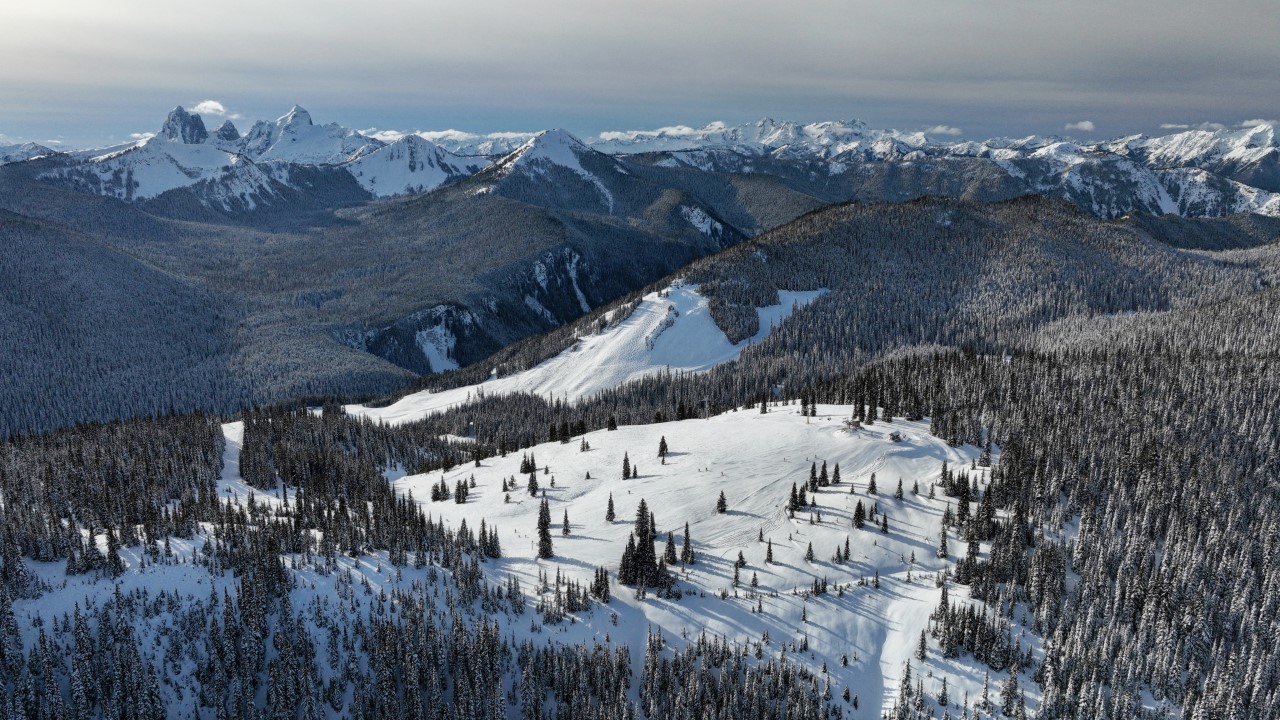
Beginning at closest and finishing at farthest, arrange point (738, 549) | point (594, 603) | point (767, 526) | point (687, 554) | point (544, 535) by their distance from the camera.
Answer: point (594, 603)
point (687, 554)
point (738, 549)
point (544, 535)
point (767, 526)

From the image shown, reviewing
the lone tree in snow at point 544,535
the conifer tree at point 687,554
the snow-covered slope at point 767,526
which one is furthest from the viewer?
the lone tree in snow at point 544,535

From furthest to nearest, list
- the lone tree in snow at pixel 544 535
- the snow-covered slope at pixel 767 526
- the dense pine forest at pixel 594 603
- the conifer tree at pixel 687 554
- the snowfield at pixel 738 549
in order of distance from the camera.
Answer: the lone tree in snow at pixel 544 535, the conifer tree at pixel 687 554, the snow-covered slope at pixel 767 526, the snowfield at pixel 738 549, the dense pine forest at pixel 594 603

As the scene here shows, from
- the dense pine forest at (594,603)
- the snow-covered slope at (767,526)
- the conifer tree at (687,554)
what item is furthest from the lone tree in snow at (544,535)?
the conifer tree at (687,554)

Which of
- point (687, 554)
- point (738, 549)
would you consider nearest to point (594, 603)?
point (687, 554)

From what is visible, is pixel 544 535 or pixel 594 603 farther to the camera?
pixel 544 535

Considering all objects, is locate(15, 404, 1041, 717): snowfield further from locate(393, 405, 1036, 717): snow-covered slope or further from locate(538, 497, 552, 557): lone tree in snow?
locate(538, 497, 552, 557): lone tree in snow

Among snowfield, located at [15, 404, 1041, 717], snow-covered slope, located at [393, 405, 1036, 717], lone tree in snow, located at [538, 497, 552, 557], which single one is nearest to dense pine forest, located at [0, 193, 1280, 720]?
snowfield, located at [15, 404, 1041, 717]

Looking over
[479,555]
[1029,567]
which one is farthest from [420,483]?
[1029,567]

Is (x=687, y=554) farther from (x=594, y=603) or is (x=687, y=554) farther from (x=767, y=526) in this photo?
(x=594, y=603)

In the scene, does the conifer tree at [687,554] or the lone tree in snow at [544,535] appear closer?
the conifer tree at [687,554]

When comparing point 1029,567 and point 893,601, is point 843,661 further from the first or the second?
point 1029,567

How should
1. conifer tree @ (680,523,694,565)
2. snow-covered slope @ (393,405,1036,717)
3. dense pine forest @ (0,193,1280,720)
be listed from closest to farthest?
dense pine forest @ (0,193,1280,720) → snow-covered slope @ (393,405,1036,717) → conifer tree @ (680,523,694,565)

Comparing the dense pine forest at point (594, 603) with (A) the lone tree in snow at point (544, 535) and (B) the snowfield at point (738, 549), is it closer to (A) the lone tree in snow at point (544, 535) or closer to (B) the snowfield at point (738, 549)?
(B) the snowfield at point (738, 549)
